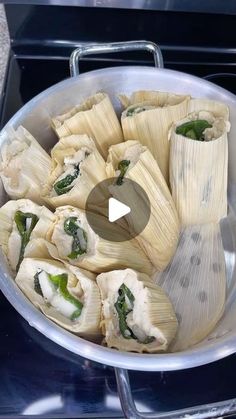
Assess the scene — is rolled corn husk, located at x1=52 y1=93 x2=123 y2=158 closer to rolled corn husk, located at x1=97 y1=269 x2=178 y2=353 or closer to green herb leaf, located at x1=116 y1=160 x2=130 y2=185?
green herb leaf, located at x1=116 y1=160 x2=130 y2=185

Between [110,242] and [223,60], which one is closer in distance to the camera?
[110,242]

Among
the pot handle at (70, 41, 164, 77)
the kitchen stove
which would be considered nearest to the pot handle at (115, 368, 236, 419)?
the kitchen stove

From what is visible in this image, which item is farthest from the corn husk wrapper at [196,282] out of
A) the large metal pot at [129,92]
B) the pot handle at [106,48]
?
the pot handle at [106,48]

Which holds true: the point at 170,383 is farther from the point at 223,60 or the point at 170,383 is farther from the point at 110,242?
the point at 223,60

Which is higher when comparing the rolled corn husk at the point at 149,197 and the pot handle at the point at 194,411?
the rolled corn husk at the point at 149,197

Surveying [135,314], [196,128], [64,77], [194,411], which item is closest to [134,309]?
[135,314]

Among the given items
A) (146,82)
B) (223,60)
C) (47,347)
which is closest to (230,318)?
(47,347)

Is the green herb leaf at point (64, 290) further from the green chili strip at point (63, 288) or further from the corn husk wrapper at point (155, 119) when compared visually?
the corn husk wrapper at point (155, 119)
